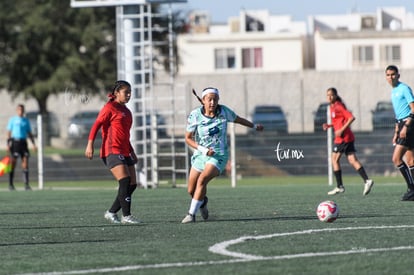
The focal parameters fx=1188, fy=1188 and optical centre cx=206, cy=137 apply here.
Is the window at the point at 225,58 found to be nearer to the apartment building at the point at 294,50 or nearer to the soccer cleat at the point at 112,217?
the apartment building at the point at 294,50

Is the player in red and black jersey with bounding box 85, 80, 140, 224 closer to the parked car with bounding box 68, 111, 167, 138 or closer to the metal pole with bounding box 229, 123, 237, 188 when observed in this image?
the metal pole with bounding box 229, 123, 237, 188

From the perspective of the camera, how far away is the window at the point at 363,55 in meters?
81.4

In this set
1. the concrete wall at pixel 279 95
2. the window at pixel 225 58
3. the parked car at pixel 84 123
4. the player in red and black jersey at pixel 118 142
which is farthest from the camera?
the window at pixel 225 58

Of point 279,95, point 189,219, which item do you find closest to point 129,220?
point 189,219

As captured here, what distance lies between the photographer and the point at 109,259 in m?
10.6

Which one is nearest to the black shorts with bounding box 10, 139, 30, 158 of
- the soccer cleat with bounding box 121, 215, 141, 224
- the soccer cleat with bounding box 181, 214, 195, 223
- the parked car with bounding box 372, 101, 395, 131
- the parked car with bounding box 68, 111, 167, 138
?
the parked car with bounding box 68, 111, 167, 138

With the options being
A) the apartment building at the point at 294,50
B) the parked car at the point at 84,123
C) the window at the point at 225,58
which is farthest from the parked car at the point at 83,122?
the window at the point at 225,58

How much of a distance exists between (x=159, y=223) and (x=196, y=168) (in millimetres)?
859

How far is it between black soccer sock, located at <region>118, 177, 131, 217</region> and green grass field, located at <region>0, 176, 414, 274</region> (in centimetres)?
30

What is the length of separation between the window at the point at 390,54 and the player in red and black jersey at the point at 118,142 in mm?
66768

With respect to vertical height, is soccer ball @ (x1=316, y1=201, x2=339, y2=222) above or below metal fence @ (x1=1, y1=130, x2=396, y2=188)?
below

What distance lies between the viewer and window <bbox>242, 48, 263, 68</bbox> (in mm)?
83000

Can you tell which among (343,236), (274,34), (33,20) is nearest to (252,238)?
(343,236)

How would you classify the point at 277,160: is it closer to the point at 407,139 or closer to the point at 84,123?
the point at 84,123
